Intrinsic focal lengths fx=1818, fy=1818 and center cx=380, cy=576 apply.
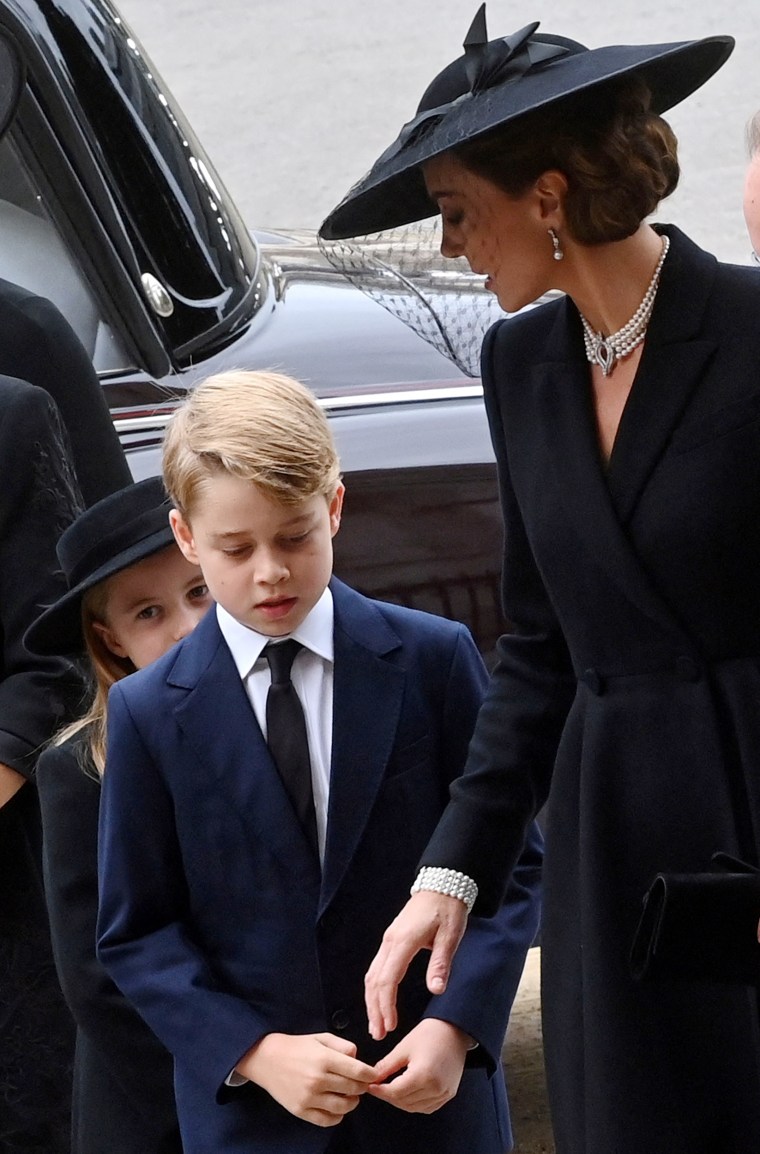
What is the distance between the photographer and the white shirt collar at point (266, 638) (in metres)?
2.13

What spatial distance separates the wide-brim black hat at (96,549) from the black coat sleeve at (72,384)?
0.49 metres

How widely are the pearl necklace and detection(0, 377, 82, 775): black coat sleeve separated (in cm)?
97

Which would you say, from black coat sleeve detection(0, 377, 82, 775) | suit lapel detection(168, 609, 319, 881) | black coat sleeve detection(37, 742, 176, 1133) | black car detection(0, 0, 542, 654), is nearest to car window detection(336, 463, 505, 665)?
black car detection(0, 0, 542, 654)

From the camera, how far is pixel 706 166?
Result: 11117mm

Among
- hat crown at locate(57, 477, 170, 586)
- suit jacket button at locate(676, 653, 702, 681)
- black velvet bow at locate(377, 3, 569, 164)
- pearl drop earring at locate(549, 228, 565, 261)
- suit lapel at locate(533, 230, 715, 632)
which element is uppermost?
black velvet bow at locate(377, 3, 569, 164)

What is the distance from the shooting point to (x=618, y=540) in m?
1.80

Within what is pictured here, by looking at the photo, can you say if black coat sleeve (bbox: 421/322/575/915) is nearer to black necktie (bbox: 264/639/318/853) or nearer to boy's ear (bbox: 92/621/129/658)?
black necktie (bbox: 264/639/318/853)

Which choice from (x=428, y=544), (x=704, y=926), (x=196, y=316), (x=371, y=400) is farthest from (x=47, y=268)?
(x=704, y=926)

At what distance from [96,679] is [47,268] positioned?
3.82 ft

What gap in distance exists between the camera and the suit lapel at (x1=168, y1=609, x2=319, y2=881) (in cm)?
209

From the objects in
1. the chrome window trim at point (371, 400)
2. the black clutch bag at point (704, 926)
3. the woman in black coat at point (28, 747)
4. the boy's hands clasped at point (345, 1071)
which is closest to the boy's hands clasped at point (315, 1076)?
the boy's hands clasped at point (345, 1071)

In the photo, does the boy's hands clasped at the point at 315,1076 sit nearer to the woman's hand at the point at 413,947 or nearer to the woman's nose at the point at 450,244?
the woman's hand at the point at 413,947

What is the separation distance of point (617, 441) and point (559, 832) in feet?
1.41

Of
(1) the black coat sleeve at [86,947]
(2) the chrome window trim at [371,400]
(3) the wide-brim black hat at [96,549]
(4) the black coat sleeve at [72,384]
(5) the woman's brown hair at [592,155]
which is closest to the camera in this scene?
(5) the woman's brown hair at [592,155]
